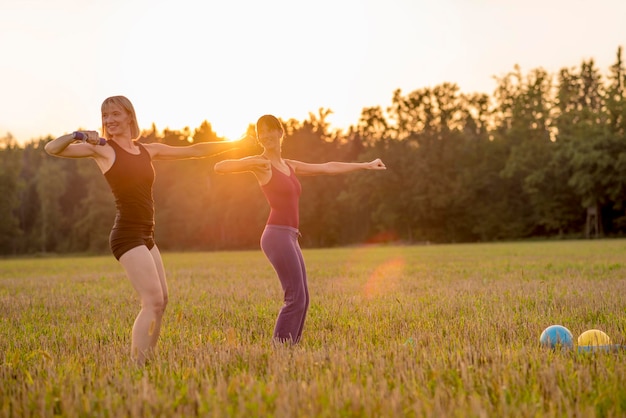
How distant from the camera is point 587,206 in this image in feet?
197

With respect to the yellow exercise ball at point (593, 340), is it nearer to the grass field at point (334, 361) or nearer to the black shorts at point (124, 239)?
the grass field at point (334, 361)

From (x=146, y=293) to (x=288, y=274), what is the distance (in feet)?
4.92

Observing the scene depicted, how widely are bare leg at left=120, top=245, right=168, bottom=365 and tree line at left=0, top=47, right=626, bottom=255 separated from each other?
Result: 60.5m

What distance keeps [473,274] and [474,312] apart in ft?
27.5

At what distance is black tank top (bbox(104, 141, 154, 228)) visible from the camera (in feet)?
18.0

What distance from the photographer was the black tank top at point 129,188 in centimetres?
549

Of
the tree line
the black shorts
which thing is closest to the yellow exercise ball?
the black shorts

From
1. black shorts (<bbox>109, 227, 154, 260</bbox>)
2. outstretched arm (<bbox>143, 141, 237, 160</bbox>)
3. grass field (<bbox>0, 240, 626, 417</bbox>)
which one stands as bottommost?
grass field (<bbox>0, 240, 626, 417</bbox>)

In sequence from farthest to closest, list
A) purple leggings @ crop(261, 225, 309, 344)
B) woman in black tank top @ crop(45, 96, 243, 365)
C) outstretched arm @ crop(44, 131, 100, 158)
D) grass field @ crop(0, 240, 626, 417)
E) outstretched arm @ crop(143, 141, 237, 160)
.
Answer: purple leggings @ crop(261, 225, 309, 344), outstretched arm @ crop(143, 141, 237, 160), woman in black tank top @ crop(45, 96, 243, 365), outstretched arm @ crop(44, 131, 100, 158), grass field @ crop(0, 240, 626, 417)

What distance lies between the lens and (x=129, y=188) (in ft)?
18.1

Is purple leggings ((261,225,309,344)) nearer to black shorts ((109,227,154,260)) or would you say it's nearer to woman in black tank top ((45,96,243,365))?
woman in black tank top ((45,96,243,365))

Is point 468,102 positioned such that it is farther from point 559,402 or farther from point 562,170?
point 559,402

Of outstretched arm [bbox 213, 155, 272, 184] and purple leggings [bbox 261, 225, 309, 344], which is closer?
outstretched arm [bbox 213, 155, 272, 184]

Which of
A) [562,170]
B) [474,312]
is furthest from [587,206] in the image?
[474,312]
